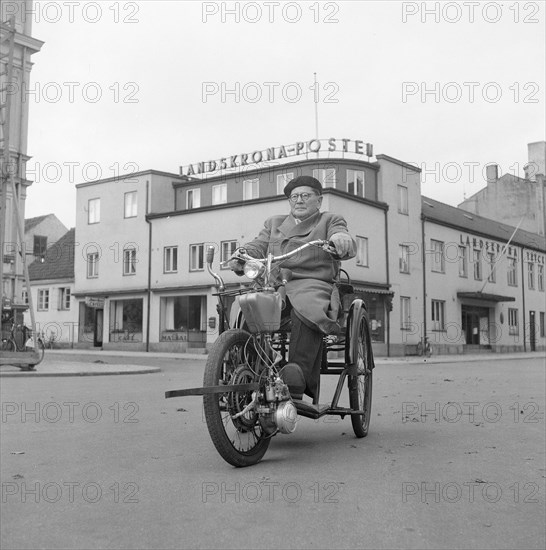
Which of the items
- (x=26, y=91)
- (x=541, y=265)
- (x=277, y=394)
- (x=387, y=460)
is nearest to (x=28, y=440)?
(x=277, y=394)

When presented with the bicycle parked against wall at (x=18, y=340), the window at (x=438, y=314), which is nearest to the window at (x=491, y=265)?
the window at (x=438, y=314)

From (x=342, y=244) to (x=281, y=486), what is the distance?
166cm

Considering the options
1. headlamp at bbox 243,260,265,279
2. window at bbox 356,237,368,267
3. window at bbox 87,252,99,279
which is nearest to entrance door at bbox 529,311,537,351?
window at bbox 356,237,368,267

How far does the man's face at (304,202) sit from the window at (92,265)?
36611 millimetres

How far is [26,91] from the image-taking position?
2266cm

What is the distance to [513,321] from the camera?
47.0m

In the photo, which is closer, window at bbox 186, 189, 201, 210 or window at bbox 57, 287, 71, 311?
window at bbox 186, 189, 201, 210

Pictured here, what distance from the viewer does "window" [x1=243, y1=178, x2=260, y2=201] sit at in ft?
118

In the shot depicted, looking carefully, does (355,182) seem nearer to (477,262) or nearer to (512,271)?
(477,262)

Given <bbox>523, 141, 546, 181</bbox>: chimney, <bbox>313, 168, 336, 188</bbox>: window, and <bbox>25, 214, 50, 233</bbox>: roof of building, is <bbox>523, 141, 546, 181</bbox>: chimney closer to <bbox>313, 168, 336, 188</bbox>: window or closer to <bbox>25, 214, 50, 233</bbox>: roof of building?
<bbox>313, 168, 336, 188</bbox>: window

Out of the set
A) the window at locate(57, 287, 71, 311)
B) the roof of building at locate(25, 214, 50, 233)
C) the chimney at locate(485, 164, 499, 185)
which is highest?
the chimney at locate(485, 164, 499, 185)

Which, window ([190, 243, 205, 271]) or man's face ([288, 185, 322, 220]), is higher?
window ([190, 243, 205, 271])

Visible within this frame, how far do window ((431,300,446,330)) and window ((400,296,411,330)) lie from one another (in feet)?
8.78

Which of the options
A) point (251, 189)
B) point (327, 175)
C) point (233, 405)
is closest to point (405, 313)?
point (327, 175)
